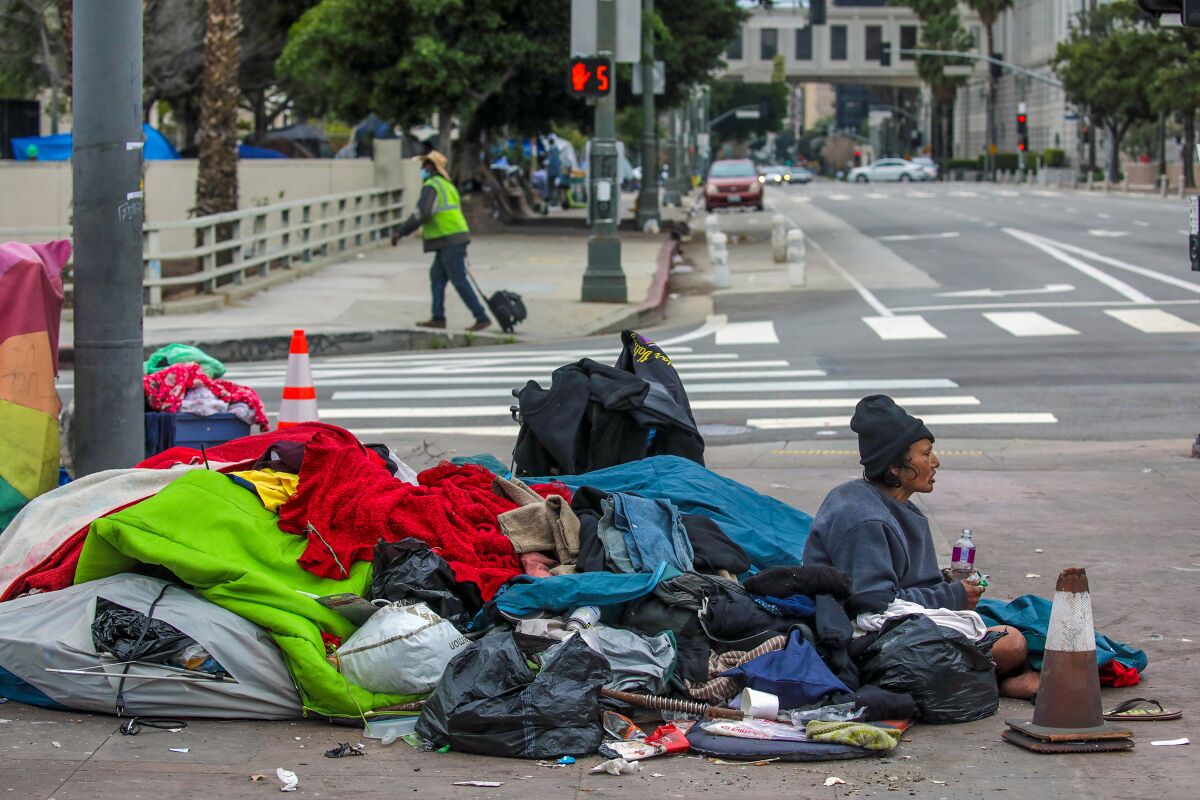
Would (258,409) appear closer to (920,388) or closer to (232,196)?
(920,388)

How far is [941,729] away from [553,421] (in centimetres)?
274

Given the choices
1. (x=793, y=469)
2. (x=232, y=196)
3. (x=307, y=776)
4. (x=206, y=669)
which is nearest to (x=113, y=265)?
(x=206, y=669)

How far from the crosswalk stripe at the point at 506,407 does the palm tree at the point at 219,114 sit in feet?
32.7

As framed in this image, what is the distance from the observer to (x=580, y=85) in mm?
19609

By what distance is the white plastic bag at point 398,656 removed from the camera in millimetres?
5043

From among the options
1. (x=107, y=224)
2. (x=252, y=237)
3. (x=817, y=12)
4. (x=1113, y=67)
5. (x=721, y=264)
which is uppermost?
(x=1113, y=67)

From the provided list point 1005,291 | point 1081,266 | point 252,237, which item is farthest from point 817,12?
point 252,237

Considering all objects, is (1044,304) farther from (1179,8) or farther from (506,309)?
(1179,8)

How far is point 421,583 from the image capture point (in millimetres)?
5457

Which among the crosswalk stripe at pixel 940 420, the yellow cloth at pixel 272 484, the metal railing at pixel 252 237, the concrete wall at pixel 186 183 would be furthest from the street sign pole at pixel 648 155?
the yellow cloth at pixel 272 484

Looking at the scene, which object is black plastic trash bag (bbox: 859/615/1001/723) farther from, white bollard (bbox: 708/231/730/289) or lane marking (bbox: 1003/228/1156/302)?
white bollard (bbox: 708/231/730/289)

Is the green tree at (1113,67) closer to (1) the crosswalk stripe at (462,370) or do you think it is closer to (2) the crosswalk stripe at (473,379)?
(1) the crosswalk stripe at (462,370)

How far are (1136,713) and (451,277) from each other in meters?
13.4

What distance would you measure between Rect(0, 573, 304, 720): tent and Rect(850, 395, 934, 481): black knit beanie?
2.14 m
